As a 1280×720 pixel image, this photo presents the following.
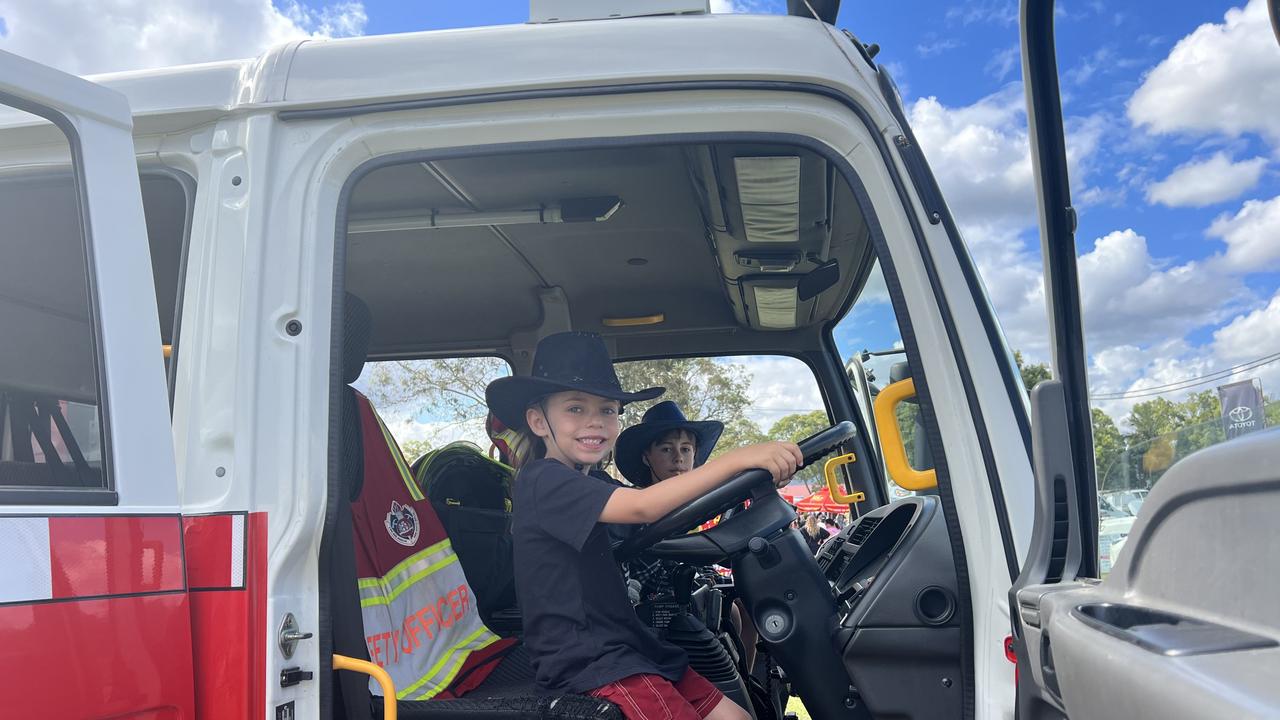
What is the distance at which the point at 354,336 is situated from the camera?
6.91 feet

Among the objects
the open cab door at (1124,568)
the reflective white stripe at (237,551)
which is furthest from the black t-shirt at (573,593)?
the open cab door at (1124,568)

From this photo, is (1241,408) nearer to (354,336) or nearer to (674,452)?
(354,336)

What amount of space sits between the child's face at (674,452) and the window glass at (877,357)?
61 centimetres

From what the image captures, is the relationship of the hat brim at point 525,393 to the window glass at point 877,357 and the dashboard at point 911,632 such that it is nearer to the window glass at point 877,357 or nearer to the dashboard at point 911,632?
the window glass at point 877,357

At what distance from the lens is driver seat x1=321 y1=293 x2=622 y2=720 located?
176cm

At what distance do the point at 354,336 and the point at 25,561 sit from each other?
95 cm

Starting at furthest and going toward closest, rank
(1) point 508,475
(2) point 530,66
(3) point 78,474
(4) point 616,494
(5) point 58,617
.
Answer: (1) point 508,475 < (4) point 616,494 < (2) point 530,66 < (3) point 78,474 < (5) point 58,617

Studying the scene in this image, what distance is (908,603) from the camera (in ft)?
5.88

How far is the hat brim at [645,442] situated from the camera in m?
3.20

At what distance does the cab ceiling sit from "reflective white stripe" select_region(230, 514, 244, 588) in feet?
2.28

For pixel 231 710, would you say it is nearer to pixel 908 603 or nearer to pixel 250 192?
pixel 250 192

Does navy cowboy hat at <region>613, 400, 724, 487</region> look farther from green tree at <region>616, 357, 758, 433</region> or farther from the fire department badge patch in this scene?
the fire department badge patch

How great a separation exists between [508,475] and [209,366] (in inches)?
73.4

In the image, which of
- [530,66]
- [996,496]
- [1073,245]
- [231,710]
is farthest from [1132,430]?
[231,710]
